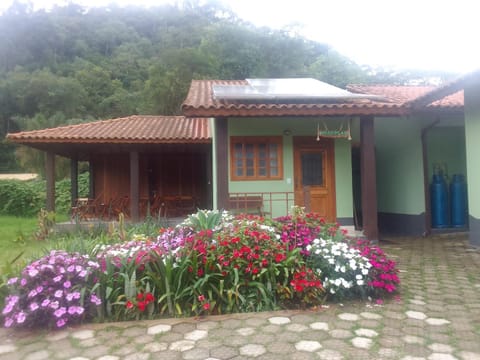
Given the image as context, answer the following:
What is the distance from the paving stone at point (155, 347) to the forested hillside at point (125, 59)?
19848 mm

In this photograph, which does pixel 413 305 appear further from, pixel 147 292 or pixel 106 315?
pixel 106 315

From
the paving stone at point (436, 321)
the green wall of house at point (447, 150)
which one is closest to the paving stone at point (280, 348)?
the paving stone at point (436, 321)

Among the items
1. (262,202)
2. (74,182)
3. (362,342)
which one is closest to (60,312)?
(362,342)

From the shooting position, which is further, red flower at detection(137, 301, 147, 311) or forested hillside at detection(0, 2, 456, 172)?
forested hillside at detection(0, 2, 456, 172)

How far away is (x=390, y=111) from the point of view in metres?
6.93

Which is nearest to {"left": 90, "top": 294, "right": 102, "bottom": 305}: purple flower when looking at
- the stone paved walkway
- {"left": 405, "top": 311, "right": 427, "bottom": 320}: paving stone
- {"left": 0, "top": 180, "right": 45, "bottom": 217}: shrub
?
the stone paved walkway

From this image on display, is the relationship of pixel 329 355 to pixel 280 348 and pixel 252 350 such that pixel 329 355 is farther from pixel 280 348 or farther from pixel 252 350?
pixel 252 350

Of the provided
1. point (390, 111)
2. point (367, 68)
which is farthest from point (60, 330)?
point (367, 68)

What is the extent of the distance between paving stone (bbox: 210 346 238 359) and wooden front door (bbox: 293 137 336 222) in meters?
5.35

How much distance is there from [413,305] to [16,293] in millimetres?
3723

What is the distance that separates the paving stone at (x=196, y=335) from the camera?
300cm

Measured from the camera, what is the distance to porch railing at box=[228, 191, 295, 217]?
754cm

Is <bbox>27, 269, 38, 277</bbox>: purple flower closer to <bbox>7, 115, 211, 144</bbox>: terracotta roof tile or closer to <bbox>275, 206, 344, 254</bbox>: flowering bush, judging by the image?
<bbox>275, 206, 344, 254</bbox>: flowering bush

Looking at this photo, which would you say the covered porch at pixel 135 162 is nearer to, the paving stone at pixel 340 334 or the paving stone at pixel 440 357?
the paving stone at pixel 340 334
